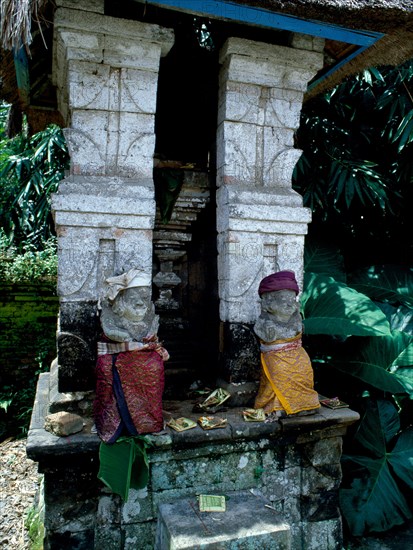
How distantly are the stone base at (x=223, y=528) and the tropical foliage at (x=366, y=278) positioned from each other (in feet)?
4.65

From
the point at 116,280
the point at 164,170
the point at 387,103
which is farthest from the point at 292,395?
the point at 387,103

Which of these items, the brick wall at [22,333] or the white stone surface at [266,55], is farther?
the brick wall at [22,333]

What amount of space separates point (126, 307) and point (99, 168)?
1.08m

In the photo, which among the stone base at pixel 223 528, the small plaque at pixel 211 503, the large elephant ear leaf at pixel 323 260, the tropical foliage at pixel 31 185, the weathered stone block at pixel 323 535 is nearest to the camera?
the stone base at pixel 223 528

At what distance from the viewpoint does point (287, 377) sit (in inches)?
124

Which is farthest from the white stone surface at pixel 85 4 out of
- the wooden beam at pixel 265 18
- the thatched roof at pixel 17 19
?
the wooden beam at pixel 265 18

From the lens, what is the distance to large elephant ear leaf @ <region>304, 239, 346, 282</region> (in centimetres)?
496

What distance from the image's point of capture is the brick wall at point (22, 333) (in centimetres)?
620

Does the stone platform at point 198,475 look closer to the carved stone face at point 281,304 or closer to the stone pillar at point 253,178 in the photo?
the stone pillar at point 253,178

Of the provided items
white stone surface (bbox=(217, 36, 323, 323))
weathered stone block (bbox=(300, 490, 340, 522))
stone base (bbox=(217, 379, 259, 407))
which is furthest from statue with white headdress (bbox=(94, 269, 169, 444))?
weathered stone block (bbox=(300, 490, 340, 522))

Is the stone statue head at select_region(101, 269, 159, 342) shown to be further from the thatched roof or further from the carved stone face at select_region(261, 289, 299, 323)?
the thatched roof

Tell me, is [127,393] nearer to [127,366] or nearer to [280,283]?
[127,366]

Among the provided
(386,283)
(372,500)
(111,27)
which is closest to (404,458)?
(372,500)

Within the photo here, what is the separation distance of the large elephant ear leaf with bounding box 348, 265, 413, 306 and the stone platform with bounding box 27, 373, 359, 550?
85.9 inches
